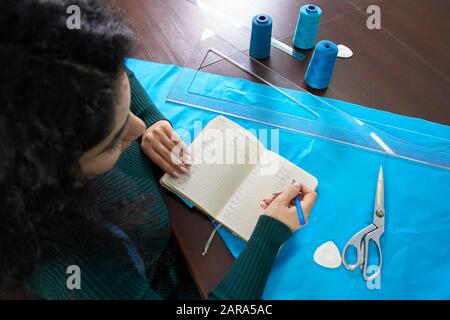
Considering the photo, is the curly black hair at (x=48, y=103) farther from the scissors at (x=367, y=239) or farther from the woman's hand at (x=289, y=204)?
the scissors at (x=367, y=239)

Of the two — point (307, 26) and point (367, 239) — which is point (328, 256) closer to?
point (367, 239)

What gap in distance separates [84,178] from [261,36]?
64 centimetres

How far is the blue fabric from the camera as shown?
0.62 m

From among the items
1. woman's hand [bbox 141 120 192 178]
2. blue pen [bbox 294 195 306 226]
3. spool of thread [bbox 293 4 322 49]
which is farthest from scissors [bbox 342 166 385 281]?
spool of thread [bbox 293 4 322 49]

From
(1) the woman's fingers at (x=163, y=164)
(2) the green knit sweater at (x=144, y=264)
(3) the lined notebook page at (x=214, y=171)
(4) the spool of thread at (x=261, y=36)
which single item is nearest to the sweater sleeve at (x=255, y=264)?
(2) the green knit sweater at (x=144, y=264)

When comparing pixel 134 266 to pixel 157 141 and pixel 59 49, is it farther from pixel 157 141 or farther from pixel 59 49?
pixel 59 49

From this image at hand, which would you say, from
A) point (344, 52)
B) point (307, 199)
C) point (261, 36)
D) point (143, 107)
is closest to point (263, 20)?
point (261, 36)

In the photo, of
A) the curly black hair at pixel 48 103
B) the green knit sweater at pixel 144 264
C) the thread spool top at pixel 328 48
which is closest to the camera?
the curly black hair at pixel 48 103

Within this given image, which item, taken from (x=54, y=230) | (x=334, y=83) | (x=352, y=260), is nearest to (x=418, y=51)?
(x=334, y=83)

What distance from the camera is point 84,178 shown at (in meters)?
0.47

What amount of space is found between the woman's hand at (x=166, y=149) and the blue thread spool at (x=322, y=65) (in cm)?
41

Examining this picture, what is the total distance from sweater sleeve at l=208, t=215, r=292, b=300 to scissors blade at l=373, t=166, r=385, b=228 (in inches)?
7.9

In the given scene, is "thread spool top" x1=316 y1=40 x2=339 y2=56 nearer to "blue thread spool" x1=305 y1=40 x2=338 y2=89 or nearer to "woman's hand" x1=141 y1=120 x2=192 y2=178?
"blue thread spool" x1=305 y1=40 x2=338 y2=89

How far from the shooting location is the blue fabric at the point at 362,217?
0.62m
